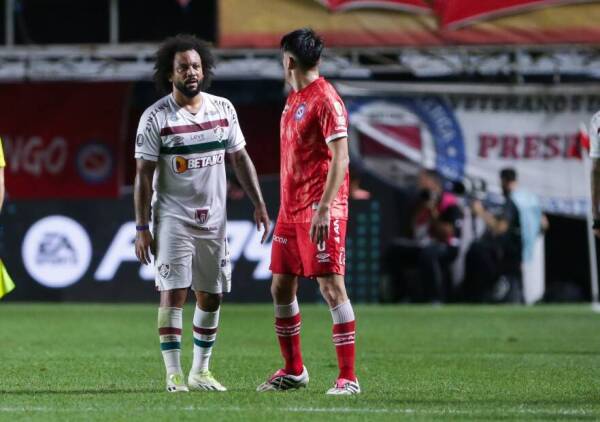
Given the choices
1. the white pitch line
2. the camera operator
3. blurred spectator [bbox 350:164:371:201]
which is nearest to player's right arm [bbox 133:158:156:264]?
the white pitch line

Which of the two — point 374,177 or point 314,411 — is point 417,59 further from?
point 314,411

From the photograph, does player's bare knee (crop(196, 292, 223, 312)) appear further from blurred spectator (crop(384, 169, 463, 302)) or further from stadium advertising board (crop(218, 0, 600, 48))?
blurred spectator (crop(384, 169, 463, 302))

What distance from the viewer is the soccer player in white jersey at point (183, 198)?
942cm

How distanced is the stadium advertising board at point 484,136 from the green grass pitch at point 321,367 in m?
2.77

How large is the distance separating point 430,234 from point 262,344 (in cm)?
825

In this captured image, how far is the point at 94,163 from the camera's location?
2272cm

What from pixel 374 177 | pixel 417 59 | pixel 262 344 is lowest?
pixel 262 344

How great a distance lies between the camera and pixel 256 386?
999cm

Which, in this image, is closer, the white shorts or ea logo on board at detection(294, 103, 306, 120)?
ea logo on board at detection(294, 103, 306, 120)

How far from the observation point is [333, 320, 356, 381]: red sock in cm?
923

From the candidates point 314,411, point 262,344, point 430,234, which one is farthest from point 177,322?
point 430,234

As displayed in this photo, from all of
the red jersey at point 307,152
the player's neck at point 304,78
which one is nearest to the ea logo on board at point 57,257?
the red jersey at point 307,152

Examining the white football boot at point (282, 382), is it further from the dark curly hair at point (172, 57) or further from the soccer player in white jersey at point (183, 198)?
the dark curly hair at point (172, 57)

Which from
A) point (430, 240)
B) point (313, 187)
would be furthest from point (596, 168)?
point (430, 240)
